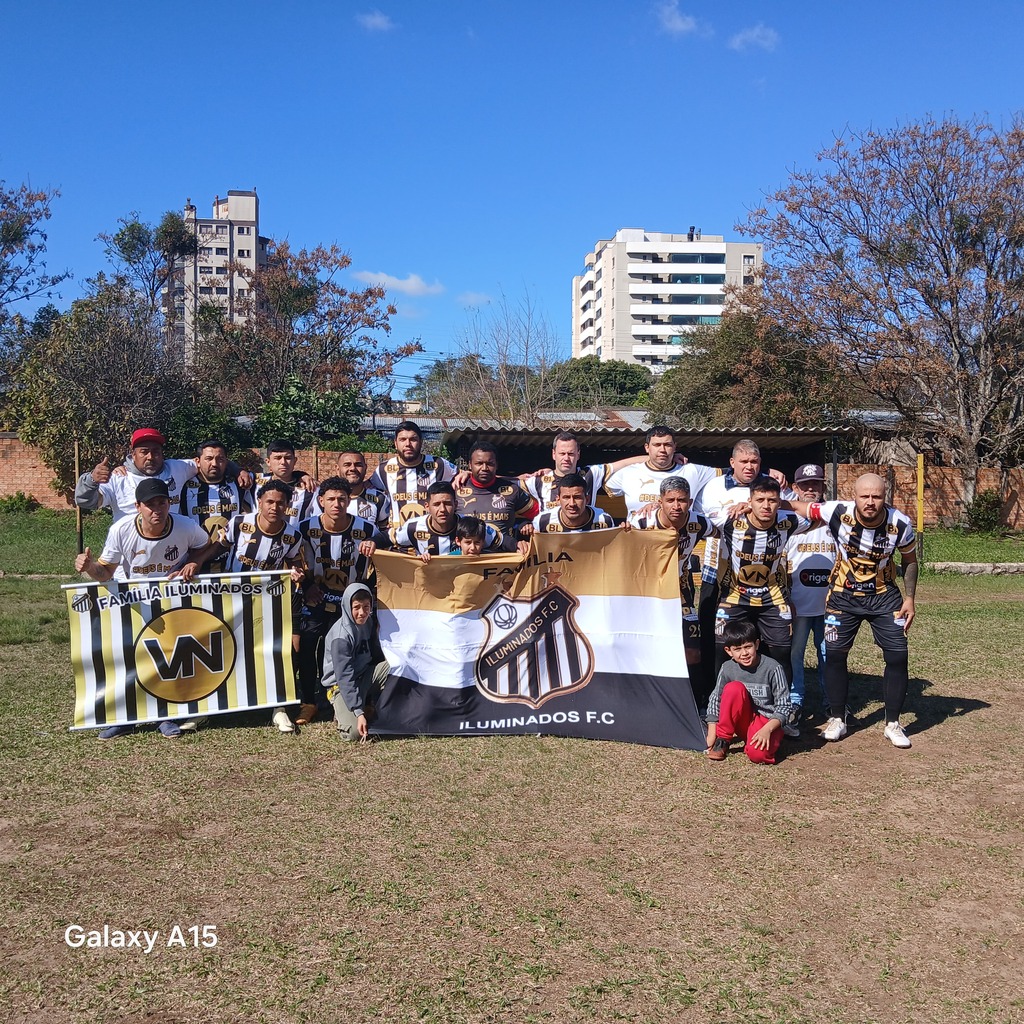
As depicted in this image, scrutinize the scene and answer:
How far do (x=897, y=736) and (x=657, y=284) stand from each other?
325 feet

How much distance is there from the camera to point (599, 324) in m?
106

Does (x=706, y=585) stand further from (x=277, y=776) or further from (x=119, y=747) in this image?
(x=119, y=747)

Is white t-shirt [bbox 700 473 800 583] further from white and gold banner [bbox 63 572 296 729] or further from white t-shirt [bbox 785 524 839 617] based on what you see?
white and gold banner [bbox 63 572 296 729]

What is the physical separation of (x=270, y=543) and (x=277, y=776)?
70.1 inches

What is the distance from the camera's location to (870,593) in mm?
6125

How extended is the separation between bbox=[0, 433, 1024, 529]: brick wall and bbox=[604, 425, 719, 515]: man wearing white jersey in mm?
13805

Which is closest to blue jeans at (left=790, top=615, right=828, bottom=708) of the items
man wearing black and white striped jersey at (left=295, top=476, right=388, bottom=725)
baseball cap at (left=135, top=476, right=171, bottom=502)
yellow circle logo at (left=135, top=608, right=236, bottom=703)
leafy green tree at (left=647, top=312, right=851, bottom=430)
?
man wearing black and white striped jersey at (left=295, top=476, right=388, bottom=725)

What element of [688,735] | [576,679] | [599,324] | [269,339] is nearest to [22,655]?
[576,679]

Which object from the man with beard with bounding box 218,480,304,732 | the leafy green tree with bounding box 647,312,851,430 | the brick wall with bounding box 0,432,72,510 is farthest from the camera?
the leafy green tree with bounding box 647,312,851,430

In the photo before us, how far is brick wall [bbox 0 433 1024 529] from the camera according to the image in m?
20.6

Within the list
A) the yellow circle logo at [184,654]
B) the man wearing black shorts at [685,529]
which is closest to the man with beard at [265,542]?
the yellow circle logo at [184,654]

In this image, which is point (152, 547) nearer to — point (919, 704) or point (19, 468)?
point (919, 704)

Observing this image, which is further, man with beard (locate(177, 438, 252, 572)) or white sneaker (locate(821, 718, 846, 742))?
man with beard (locate(177, 438, 252, 572))

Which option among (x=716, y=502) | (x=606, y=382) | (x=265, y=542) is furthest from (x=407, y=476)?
(x=606, y=382)
